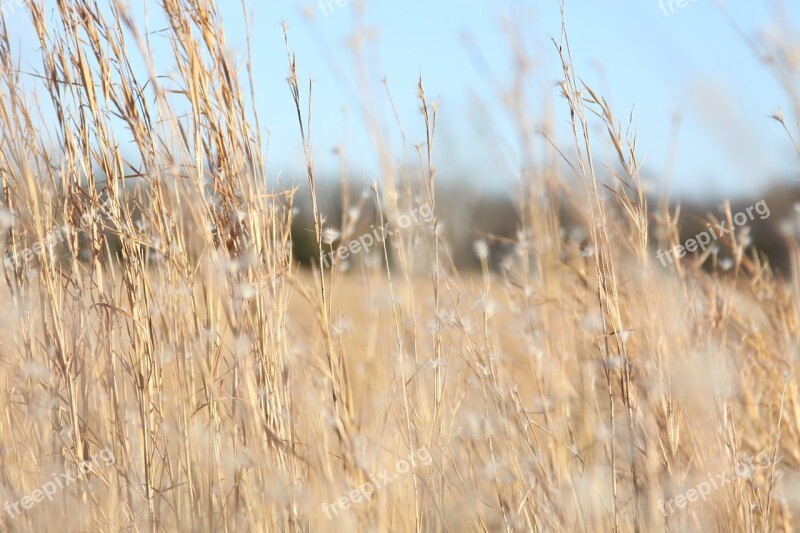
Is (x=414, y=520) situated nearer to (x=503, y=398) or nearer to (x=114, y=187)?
(x=503, y=398)

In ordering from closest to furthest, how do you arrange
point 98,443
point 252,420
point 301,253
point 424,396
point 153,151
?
point 252,420 < point 153,151 < point 98,443 < point 424,396 < point 301,253

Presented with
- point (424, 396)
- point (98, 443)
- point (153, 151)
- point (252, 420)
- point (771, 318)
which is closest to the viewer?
point (252, 420)

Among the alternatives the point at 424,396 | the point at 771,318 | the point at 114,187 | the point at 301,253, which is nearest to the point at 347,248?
the point at 424,396

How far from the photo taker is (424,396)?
1448mm

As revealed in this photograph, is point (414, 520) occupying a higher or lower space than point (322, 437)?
lower

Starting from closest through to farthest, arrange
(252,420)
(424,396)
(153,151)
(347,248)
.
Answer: (252,420) < (153,151) < (424,396) < (347,248)

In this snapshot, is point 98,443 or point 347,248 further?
point 347,248

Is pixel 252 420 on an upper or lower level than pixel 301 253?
upper

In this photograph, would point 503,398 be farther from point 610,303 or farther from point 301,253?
point 301,253

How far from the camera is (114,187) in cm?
117

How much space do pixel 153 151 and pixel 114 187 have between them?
100mm

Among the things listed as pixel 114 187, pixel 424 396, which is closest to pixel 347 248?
pixel 424 396

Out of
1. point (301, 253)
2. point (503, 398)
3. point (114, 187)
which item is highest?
point (114, 187)

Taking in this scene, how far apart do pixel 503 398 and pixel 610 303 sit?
0.22 meters
